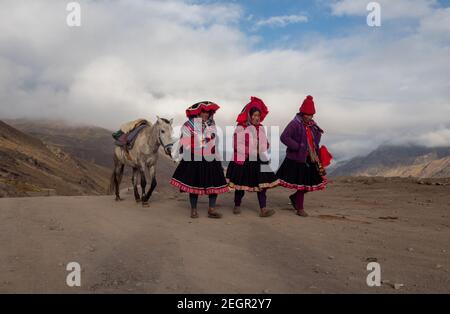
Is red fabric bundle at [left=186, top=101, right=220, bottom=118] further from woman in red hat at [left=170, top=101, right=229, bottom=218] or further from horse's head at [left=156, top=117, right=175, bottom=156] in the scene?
horse's head at [left=156, top=117, right=175, bottom=156]

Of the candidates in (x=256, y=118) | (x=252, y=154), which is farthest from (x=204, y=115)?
(x=252, y=154)

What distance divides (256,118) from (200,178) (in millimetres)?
1850

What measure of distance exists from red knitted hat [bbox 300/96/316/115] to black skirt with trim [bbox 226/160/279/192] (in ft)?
5.20

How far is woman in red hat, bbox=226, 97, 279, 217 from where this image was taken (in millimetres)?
9398

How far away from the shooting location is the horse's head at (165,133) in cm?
1017

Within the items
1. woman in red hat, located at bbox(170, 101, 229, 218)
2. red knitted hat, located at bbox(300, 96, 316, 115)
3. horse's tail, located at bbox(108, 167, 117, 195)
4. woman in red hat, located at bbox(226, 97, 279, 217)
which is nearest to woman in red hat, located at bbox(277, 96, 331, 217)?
red knitted hat, located at bbox(300, 96, 316, 115)

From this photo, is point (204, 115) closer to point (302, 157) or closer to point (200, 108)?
point (200, 108)

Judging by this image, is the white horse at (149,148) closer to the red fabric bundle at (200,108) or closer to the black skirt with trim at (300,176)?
the red fabric bundle at (200,108)

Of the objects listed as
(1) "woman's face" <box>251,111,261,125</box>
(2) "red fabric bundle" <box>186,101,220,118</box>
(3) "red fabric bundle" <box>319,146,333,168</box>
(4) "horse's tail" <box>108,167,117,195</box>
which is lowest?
(4) "horse's tail" <box>108,167,117,195</box>

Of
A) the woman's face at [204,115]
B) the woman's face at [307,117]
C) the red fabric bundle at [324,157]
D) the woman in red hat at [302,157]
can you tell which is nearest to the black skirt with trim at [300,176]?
the woman in red hat at [302,157]

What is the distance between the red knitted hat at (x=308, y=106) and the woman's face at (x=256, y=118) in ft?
3.38

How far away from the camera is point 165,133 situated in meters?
10.3

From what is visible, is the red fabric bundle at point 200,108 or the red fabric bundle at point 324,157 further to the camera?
the red fabric bundle at point 324,157
